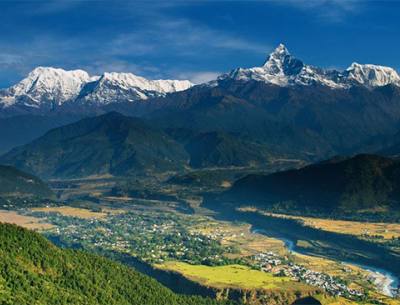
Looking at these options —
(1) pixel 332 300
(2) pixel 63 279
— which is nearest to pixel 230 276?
(1) pixel 332 300

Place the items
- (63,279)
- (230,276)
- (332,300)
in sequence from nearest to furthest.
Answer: (63,279)
(332,300)
(230,276)

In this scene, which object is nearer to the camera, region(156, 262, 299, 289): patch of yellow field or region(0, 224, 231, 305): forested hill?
region(0, 224, 231, 305): forested hill

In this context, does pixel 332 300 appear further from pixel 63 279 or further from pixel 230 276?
pixel 63 279

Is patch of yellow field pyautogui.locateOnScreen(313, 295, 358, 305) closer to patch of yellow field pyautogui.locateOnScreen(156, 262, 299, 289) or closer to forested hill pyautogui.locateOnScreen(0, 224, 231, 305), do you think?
patch of yellow field pyautogui.locateOnScreen(156, 262, 299, 289)

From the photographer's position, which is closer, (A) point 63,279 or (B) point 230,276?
(A) point 63,279

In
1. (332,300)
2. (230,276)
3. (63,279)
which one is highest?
(63,279)

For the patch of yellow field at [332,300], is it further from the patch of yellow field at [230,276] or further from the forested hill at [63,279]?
the forested hill at [63,279]

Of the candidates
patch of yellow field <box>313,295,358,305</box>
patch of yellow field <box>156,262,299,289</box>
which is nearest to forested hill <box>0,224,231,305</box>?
patch of yellow field <box>156,262,299,289</box>
